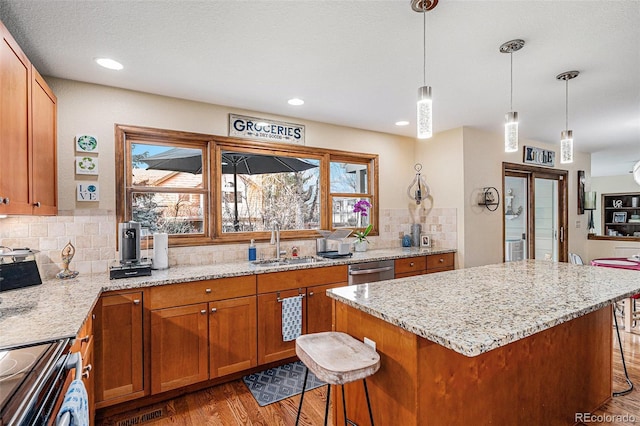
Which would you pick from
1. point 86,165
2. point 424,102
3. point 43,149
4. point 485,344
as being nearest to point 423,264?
point 424,102

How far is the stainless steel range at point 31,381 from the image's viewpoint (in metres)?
0.82

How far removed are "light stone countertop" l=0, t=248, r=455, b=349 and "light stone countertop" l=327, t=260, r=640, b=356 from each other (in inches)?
45.3

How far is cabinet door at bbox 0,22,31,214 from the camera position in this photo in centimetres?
152

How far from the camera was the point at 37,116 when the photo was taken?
77.2 inches

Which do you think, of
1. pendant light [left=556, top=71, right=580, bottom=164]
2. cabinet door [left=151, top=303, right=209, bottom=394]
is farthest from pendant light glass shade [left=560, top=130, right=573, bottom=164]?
cabinet door [left=151, top=303, right=209, bottom=394]

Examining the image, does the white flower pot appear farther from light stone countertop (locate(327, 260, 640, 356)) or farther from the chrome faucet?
light stone countertop (locate(327, 260, 640, 356))

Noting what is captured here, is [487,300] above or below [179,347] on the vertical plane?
above

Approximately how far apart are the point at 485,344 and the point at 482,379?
1.86 feet

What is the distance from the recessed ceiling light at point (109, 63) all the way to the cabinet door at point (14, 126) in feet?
1.38

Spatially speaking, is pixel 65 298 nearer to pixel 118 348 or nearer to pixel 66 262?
pixel 118 348

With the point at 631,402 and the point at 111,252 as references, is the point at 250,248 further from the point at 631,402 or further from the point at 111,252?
the point at 631,402

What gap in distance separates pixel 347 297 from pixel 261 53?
1.63m

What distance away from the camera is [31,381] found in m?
0.93

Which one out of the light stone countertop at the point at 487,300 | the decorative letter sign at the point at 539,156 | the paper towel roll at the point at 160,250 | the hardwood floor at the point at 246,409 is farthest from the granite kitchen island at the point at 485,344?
the decorative letter sign at the point at 539,156
